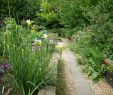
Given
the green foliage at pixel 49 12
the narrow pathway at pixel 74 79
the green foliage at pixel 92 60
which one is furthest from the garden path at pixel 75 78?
the green foliage at pixel 49 12

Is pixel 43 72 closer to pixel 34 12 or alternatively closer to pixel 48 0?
pixel 48 0

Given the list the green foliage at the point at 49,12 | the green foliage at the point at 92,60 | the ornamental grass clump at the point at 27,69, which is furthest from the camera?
the green foliage at the point at 49,12

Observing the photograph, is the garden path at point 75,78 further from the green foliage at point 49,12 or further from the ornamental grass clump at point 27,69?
the green foliage at point 49,12

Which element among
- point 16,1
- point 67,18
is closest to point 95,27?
point 67,18

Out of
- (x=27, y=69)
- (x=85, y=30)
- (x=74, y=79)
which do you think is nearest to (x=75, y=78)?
(x=74, y=79)

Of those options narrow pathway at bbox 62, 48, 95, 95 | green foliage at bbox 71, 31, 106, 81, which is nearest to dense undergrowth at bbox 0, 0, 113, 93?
green foliage at bbox 71, 31, 106, 81

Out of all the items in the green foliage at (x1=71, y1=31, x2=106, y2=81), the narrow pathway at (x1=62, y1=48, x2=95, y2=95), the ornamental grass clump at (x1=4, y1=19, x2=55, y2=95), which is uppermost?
the ornamental grass clump at (x1=4, y1=19, x2=55, y2=95)

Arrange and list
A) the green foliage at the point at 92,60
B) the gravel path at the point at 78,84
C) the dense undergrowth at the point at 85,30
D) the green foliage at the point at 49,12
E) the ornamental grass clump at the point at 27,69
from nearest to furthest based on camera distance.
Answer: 1. the ornamental grass clump at the point at 27,69
2. the gravel path at the point at 78,84
3. the dense undergrowth at the point at 85,30
4. the green foliage at the point at 92,60
5. the green foliage at the point at 49,12

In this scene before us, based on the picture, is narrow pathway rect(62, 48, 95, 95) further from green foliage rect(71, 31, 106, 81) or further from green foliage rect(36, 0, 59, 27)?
green foliage rect(36, 0, 59, 27)

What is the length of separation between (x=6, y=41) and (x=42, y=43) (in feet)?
1.92

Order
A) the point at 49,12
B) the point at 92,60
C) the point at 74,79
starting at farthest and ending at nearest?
the point at 49,12 < the point at 92,60 < the point at 74,79

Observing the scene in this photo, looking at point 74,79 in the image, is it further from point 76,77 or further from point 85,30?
point 85,30

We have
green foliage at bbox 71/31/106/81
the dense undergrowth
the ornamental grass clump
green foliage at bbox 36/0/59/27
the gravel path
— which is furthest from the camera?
green foliage at bbox 36/0/59/27

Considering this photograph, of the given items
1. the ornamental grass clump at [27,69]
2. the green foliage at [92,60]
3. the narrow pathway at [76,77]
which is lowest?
the narrow pathway at [76,77]
